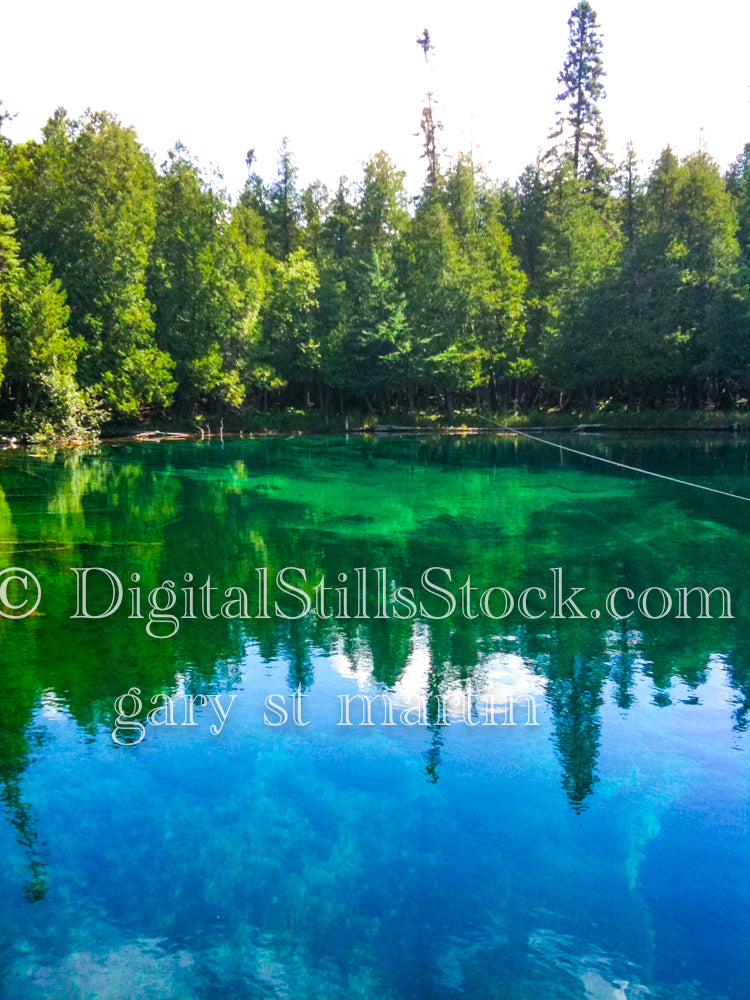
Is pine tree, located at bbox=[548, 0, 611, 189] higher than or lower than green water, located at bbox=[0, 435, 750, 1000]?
higher

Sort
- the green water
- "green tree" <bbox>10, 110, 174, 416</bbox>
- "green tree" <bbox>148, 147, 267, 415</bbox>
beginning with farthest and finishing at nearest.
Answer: "green tree" <bbox>148, 147, 267, 415</bbox>, "green tree" <bbox>10, 110, 174, 416</bbox>, the green water

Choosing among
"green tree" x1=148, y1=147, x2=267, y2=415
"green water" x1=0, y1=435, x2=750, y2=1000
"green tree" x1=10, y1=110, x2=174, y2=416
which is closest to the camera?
"green water" x1=0, y1=435, x2=750, y2=1000

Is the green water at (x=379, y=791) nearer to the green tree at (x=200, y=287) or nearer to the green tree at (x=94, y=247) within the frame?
the green tree at (x=94, y=247)

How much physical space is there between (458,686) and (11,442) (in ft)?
114

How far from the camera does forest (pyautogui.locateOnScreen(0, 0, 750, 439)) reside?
1698 inches

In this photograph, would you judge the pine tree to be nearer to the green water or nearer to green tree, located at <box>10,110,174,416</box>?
green tree, located at <box>10,110,174,416</box>

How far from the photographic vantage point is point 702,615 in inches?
461

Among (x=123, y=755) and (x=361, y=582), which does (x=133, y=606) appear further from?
(x=123, y=755)

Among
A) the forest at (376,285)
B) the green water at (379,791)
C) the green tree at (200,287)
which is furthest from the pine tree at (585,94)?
the green water at (379,791)

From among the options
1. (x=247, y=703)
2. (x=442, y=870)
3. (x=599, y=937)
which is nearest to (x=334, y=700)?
(x=247, y=703)

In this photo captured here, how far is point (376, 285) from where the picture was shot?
175 ft

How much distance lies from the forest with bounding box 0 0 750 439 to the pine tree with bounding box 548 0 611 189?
112 millimetres

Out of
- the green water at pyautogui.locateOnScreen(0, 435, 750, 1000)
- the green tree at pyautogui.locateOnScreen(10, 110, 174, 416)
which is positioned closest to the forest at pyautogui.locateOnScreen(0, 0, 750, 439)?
the green tree at pyautogui.locateOnScreen(10, 110, 174, 416)

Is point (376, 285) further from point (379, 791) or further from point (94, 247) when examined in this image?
point (379, 791)
